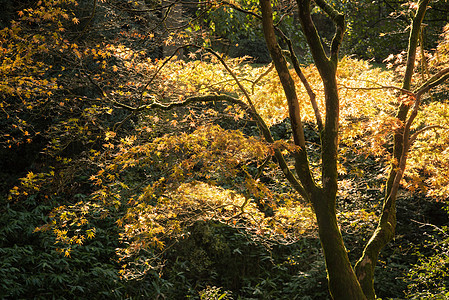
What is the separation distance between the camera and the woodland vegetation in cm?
418

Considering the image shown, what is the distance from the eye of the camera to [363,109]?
5.29 m

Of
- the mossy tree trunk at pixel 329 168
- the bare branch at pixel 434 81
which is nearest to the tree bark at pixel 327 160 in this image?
the mossy tree trunk at pixel 329 168

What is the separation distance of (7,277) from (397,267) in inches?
259

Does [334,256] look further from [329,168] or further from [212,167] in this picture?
[212,167]

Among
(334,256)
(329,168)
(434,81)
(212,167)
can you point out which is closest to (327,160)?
(329,168)

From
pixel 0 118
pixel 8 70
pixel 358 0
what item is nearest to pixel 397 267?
pixel 8 70

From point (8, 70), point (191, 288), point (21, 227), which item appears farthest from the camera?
point (191, 288)

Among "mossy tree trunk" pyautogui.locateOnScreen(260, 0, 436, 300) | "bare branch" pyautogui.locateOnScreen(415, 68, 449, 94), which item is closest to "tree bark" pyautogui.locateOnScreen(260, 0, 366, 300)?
"mossy tree trunk" pyautogui.locateOnScreen(260, 0, 436, 300)

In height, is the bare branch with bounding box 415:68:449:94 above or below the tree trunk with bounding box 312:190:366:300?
above

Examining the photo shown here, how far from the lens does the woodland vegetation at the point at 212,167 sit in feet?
13.7

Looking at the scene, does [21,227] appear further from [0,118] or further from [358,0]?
[358,0]

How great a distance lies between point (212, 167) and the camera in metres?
4.02

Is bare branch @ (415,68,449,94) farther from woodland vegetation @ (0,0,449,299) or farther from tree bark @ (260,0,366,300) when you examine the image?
tree bark @ (260,0,366,300)

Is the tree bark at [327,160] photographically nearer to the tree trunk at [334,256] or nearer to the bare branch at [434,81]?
the tree trunk at [334,256]
